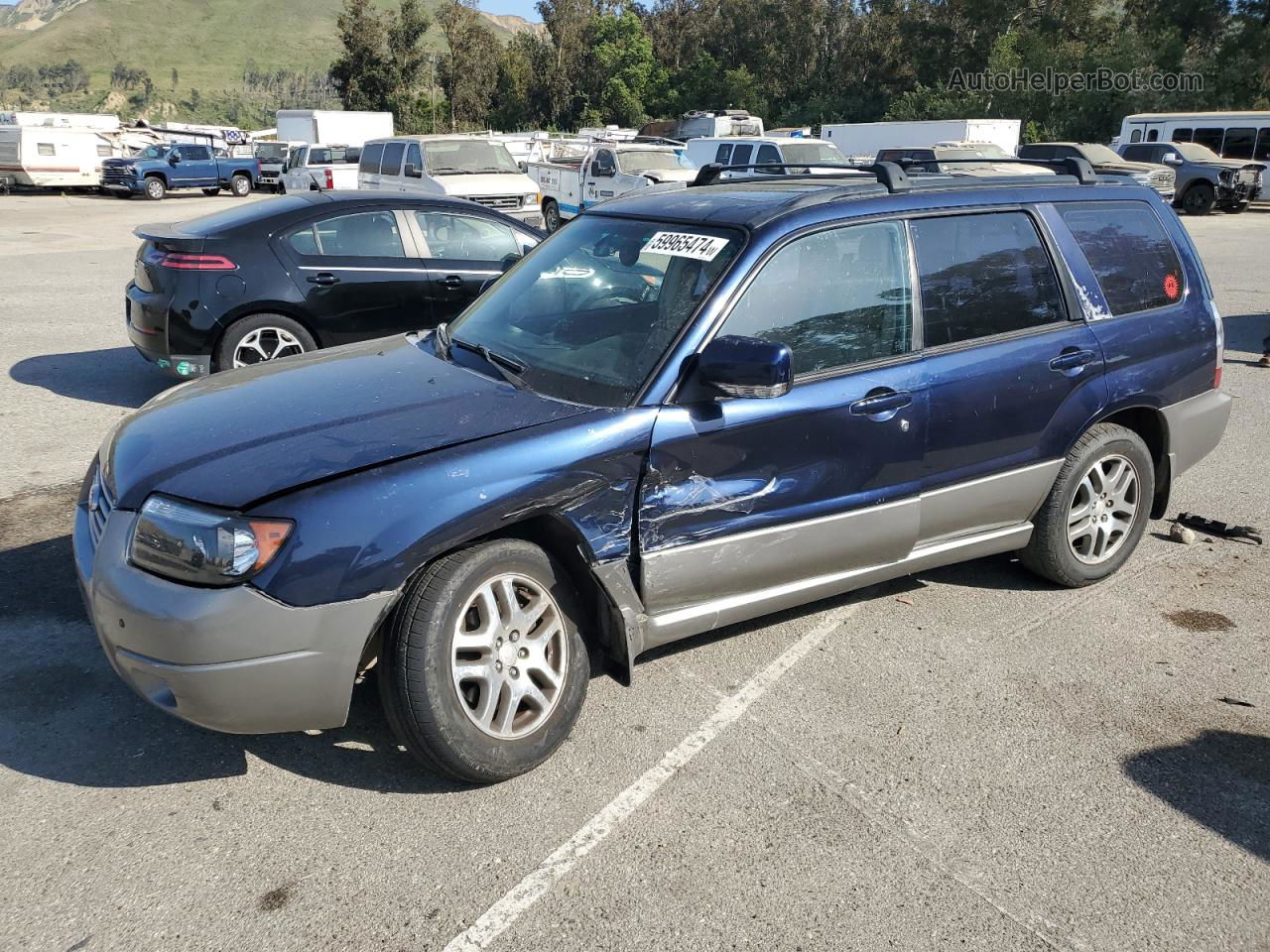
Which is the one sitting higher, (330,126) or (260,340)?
(330,126)

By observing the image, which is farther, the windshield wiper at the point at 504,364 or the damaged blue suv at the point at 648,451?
the windshield wiper at the point at 504,364

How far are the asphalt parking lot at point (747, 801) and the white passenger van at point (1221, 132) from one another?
29210 millimetres

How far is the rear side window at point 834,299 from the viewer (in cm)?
380

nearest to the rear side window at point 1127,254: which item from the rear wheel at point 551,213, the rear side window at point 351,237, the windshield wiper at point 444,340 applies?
the windshield wiper at point 444,340

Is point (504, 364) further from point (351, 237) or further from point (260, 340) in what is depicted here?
point (351, 237)

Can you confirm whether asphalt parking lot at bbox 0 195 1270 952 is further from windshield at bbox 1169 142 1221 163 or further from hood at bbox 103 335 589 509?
windshield at bbox 1169 142 1221 163

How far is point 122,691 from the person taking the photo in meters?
3.80

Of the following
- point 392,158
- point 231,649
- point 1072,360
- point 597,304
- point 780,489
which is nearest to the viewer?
point 231,649

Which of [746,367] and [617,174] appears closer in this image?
[746,367]

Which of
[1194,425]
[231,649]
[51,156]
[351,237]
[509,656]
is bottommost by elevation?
[509,656]

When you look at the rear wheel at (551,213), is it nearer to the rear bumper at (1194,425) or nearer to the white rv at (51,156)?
the rear bumper at (1194,425)

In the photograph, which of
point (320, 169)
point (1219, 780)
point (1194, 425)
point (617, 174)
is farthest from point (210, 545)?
point (320, 169)

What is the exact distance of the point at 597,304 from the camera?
13.4ft

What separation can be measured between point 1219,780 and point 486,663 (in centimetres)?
242
